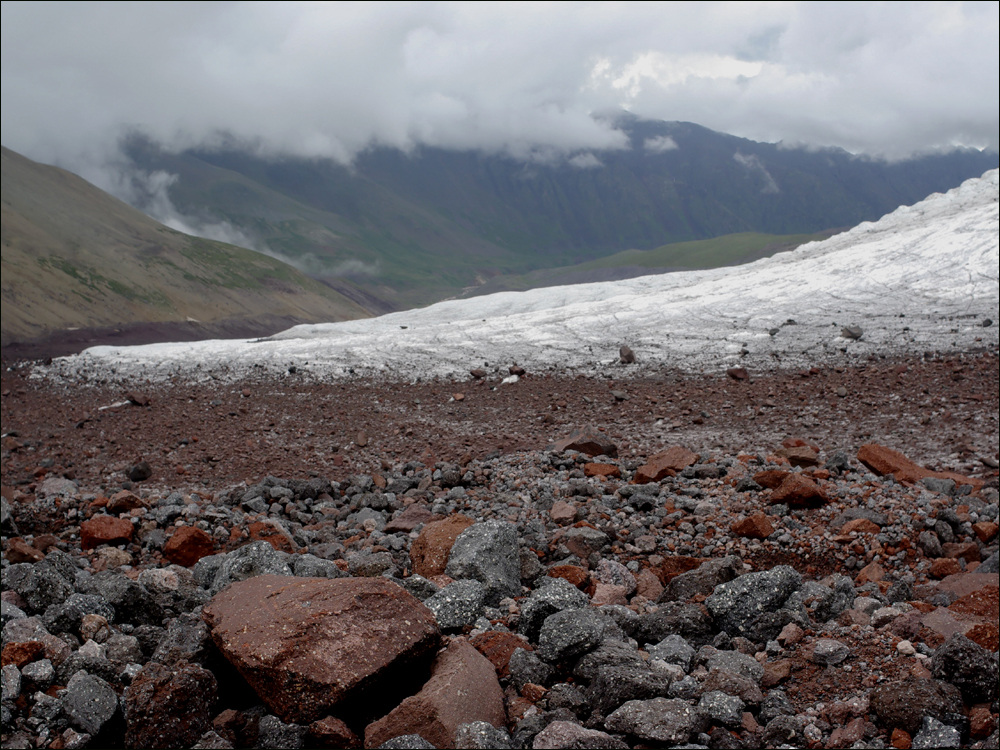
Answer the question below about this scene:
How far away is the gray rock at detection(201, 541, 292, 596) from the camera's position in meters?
5.77

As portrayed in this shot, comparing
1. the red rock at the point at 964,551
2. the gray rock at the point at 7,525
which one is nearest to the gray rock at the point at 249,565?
the gray rock at the point at 7,525

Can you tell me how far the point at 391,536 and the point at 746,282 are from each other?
2202 cm

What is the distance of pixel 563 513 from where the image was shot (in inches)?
300

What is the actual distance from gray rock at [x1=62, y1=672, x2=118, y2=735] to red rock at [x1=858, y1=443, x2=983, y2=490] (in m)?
8.75

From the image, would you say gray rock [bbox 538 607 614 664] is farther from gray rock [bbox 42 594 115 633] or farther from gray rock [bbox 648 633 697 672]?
gray rock [bbox 42 594 115 633]

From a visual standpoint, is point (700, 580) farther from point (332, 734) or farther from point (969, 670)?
point (332, 734)

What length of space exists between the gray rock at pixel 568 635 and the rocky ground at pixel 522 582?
15mm

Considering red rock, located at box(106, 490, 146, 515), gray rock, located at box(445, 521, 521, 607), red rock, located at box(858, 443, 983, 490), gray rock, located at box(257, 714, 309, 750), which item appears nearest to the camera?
gray rock, located at box(257, 714, 309, 750)

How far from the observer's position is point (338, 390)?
1752 centimetres

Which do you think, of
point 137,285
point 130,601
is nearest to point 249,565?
point 130,601

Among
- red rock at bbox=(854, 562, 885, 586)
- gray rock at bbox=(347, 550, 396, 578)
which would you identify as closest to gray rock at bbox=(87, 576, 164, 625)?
gray rock at bbox=(347, 550, 396, 578)

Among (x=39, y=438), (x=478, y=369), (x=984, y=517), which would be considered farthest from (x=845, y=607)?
(x=39, y=438)

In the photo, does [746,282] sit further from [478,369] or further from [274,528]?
[274,528]

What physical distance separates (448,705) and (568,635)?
37.6 inches
